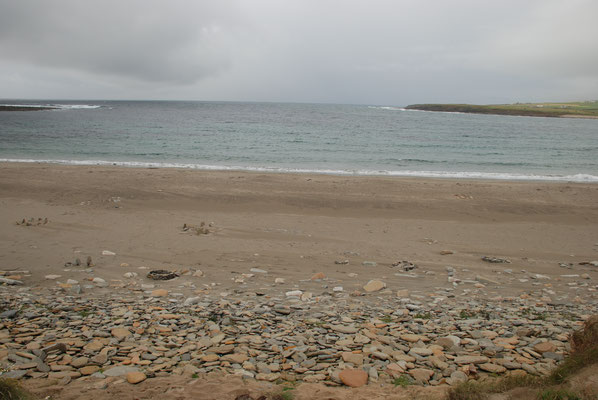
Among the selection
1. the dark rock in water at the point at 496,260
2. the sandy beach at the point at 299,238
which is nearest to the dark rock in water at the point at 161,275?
the sandy beach at the point at 299,238

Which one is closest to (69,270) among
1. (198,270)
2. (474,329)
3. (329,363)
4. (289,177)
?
(198,270)

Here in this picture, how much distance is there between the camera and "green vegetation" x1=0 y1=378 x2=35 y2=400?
139 inches

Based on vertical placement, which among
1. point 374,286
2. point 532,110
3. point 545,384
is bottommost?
point 374,286

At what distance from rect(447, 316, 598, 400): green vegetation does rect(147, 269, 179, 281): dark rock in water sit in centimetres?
599

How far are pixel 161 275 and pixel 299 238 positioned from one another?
446cm

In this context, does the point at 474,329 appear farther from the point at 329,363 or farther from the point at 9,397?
the point at 9,397

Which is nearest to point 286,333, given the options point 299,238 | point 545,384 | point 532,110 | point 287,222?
point 545,384

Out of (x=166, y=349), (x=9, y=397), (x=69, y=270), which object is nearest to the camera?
(x=9, y=397)

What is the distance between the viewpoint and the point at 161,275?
26.1ft

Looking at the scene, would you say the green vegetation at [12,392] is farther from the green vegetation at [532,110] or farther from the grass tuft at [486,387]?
the green vegetation at [532,110]

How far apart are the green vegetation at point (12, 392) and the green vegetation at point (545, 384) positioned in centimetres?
434

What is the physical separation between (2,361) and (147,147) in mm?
33048

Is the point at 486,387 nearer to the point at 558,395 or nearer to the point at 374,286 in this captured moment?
the point at 558,395

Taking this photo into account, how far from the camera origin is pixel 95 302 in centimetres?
649
